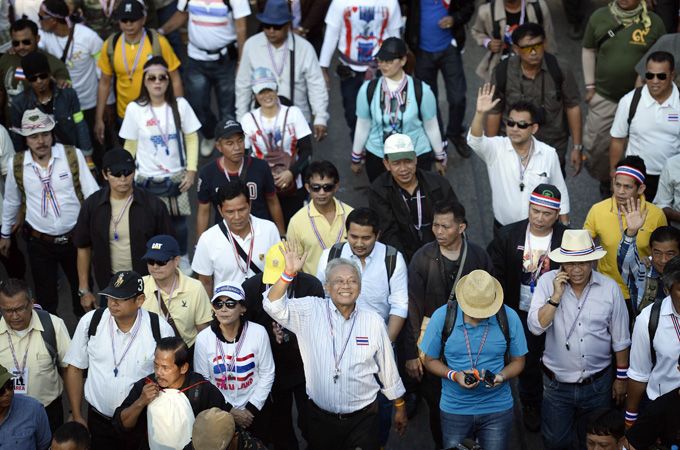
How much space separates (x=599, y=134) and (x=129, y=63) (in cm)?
466

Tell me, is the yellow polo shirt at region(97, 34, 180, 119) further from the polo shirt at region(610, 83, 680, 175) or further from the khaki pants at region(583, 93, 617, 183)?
the polo shirt at region(610, 83, 680, 175)

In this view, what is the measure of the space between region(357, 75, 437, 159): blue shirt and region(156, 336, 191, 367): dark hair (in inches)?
135

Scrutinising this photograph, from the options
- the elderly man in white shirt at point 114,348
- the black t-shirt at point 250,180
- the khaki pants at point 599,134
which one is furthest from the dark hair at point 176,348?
the khaki pants at point 599,134

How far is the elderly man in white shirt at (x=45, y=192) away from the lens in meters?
8.99

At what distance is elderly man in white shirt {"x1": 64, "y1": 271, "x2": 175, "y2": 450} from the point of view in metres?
7.17

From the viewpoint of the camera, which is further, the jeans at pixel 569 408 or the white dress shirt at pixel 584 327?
the jeans at pixel 569 408

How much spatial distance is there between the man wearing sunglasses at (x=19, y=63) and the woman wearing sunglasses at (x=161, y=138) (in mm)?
1112

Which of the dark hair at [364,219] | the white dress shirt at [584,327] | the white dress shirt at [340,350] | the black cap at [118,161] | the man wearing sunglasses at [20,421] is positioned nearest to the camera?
the man wearing sunglasses at [20,421]

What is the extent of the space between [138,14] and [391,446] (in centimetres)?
484

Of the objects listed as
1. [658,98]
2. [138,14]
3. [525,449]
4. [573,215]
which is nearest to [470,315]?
[525,449]

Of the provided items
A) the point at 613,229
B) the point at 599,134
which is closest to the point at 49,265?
the point at 613,229

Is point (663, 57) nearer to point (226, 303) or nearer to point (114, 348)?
point (226, 303)

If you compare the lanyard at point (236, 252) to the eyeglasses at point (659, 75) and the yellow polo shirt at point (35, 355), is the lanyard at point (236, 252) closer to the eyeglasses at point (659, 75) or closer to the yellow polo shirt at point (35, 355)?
the yellow polo shirt at point (35, 355)

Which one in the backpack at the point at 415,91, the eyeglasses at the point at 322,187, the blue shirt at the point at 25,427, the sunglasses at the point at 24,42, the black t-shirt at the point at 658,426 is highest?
the sunglasses at the point at 24,42
